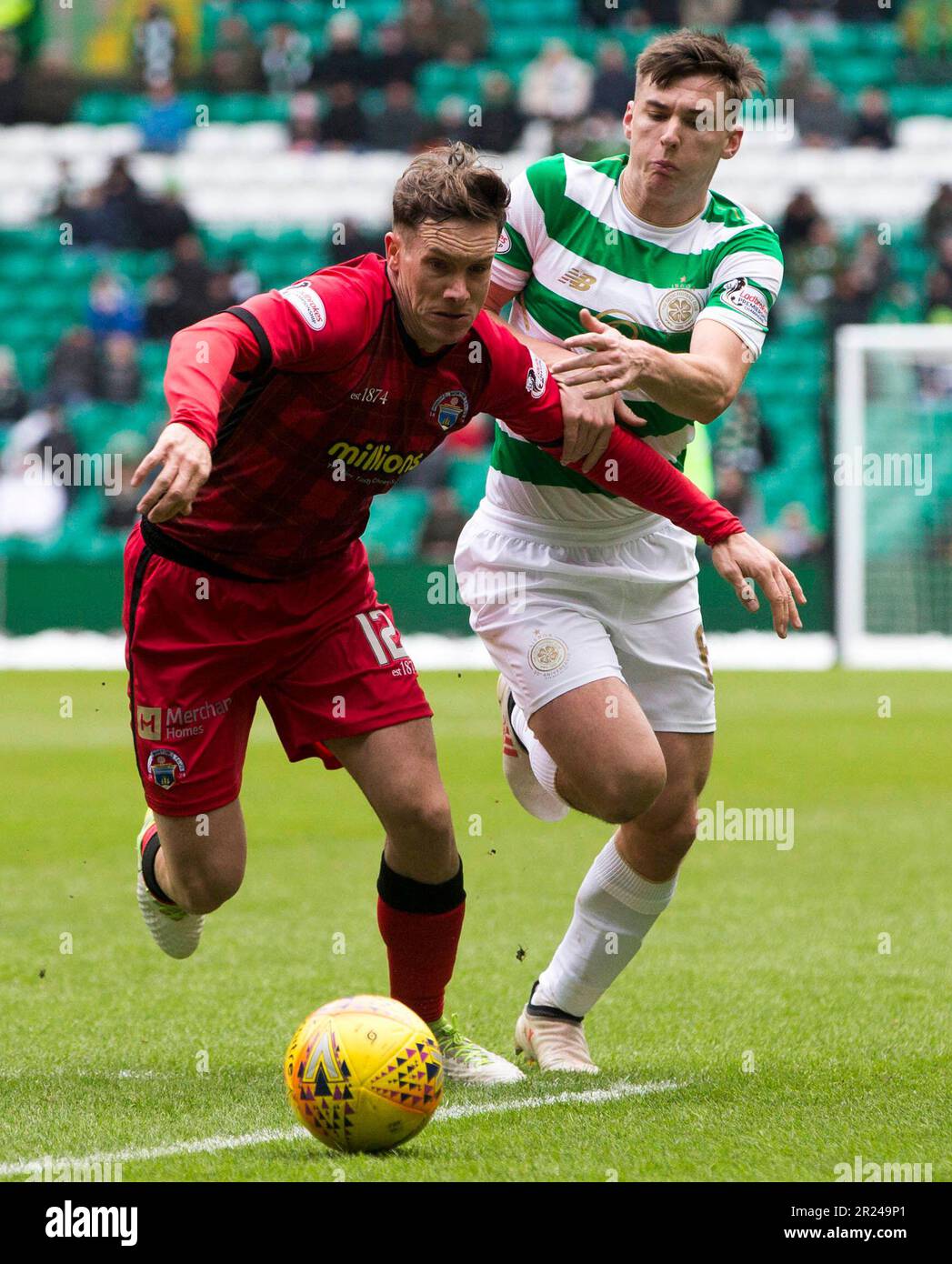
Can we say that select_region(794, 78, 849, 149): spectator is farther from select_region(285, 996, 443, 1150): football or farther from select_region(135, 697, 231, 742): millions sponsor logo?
select_region(285, 996, 443, 1150): football

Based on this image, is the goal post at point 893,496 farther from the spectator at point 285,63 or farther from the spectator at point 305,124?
the spectator at point 285,63

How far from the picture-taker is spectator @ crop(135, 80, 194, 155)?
23.1 metres

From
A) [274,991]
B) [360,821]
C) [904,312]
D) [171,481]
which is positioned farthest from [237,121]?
[171,481]

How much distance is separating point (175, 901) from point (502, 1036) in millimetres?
1060

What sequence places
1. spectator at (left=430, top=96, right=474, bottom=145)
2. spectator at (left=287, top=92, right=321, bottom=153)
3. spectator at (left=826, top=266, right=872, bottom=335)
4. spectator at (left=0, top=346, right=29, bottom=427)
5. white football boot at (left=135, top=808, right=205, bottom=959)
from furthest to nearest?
spectator at (left=287, top=92, right=321, bottom=153) < spectator at (left=430, top=96, right=474, bottom=145) < spectator at (left=0, top=346, right=29, bottom=427) < spectator at (left=826, top=266, right=872, bottom=335) < white football boot at (left=135, top=808, right=205, bottom=959)

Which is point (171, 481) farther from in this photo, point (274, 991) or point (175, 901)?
point (274, 991)

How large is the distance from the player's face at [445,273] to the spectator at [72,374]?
16515 millimetres

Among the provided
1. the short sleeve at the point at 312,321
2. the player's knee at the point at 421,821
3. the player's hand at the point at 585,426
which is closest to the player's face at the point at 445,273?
the short sleeve at the point at 312,321

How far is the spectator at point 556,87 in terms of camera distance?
73.7 ft

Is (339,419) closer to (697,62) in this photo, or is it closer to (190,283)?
(697,62)

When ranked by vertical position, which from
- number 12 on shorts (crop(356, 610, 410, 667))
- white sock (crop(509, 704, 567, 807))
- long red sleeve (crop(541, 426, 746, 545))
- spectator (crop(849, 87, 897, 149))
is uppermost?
spectator (crop(849, 87, 897, 149))

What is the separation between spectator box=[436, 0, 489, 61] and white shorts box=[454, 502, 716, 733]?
19.5 meters

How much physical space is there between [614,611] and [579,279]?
3.10ft

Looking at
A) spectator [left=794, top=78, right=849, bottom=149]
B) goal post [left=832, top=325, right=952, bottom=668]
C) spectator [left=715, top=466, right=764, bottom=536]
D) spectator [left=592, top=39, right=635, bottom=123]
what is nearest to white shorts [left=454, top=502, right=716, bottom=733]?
goal post [left=832, top=325, right=952, bottom=668]
